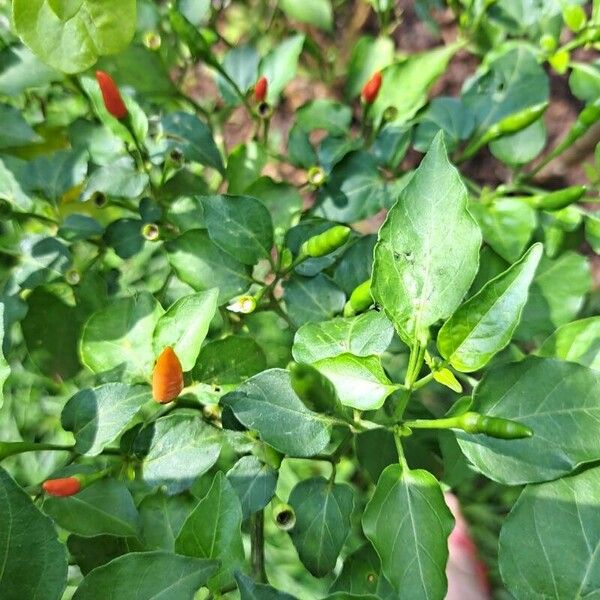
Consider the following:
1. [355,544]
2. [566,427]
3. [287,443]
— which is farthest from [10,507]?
[355,544]

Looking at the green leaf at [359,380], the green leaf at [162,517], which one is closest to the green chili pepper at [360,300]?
the green leaf at [359,380]

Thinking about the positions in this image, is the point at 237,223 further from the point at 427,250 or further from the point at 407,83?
the point at 407,83

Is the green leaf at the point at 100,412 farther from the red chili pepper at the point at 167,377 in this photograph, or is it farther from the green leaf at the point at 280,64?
the green leaf at the point at 280,64

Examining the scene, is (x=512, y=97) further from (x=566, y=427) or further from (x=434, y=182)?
(x=566, y=427)

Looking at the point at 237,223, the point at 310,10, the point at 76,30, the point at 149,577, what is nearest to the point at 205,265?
the point at 237,223

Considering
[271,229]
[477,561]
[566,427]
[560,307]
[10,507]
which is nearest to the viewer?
[10,507]
